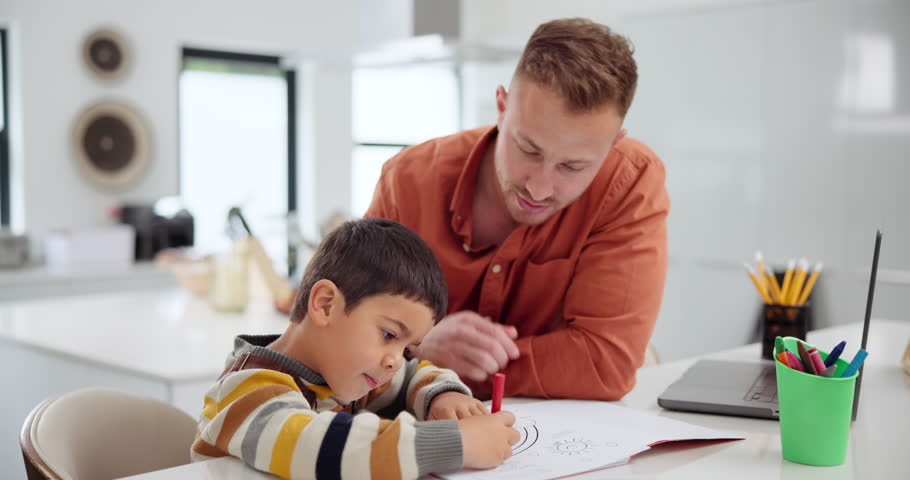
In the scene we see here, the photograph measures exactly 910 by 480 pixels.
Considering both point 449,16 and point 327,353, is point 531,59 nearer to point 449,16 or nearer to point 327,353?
point 327,353

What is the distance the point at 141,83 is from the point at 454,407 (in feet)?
15.3

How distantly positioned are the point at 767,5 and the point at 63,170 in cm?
386

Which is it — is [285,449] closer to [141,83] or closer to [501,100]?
[501,100]

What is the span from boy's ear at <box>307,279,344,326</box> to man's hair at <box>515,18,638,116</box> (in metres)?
0.52

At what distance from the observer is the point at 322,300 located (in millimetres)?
1136

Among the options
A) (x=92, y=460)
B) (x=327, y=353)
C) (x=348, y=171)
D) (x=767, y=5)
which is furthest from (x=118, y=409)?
(x=348, y=171)

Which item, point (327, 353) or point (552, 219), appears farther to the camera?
point (552, 219)

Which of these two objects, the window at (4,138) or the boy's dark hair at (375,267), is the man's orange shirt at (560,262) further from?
the window at (4,138)

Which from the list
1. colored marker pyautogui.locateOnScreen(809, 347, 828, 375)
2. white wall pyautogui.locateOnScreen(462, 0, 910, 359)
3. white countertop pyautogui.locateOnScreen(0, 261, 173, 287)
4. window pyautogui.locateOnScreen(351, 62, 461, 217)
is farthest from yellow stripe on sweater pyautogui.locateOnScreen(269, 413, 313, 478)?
window pyautogui.locateOnScreen(351, 62, 461, 217)

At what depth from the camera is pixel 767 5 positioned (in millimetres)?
4035

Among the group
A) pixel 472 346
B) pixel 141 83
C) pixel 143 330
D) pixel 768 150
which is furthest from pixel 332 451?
pixel 141 83

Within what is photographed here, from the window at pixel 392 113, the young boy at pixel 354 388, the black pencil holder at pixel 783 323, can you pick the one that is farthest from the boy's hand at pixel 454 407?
the window at pixel 392 113

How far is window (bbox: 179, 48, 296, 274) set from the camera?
5801 mm

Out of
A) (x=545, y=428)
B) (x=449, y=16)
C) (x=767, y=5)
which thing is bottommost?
(x=545, y=428)
